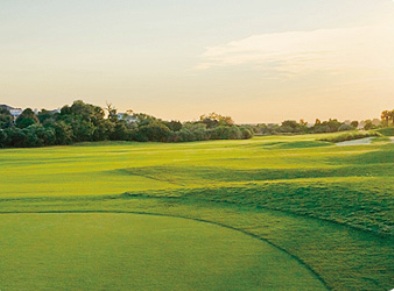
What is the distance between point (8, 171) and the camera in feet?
34.3

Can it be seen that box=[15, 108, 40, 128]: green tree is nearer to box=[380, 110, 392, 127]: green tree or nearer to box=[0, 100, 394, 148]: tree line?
box=[0, 100, 394, 148]: tree line

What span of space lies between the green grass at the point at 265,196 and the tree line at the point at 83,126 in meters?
0.57

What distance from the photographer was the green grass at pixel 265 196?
366cm

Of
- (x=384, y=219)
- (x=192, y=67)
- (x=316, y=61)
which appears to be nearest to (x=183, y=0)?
(x=192, y=67)

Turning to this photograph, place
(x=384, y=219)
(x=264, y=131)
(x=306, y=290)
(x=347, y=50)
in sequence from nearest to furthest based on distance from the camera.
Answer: (x=306, y=290)
(x=384, y=219)
(x=347, y=50)
(x=264, y=131)

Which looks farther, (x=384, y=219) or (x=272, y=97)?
(x=272, y=97)

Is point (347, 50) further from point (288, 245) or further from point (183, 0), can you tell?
point (288, 245)

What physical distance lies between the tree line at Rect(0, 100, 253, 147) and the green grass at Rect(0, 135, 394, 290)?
22.5 inches

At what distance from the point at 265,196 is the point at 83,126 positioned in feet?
9.31

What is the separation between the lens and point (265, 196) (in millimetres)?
6094

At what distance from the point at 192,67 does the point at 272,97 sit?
50.0 inches

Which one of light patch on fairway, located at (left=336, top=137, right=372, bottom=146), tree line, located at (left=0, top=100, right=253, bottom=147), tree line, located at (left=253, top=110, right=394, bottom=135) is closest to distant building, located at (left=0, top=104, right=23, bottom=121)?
tree line, located at (left=0, top=100, right=253, bottom=147)

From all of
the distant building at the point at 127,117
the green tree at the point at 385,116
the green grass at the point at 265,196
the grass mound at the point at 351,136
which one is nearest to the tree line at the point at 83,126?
the distant building at the point at 127,117

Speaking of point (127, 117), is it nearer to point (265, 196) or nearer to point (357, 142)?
point (265, 196)
